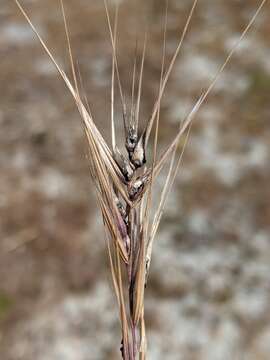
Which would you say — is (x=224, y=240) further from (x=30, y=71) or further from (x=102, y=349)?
(x=30, y=71)

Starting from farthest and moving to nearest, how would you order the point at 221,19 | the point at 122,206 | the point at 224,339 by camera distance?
the point at 221,19
the point at 224,339
the point at 122,206

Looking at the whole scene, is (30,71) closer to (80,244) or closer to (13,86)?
(13,86)

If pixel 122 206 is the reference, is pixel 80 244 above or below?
below

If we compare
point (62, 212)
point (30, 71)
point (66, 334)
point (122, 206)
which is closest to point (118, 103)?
point (30, 71)

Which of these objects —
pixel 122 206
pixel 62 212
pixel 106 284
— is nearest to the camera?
pixel 122 206

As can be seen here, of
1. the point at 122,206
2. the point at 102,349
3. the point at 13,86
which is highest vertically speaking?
the point at 122,206

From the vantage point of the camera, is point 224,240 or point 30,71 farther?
point 30,71
